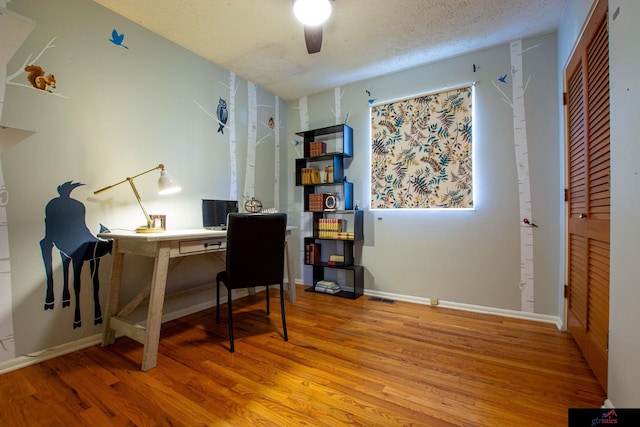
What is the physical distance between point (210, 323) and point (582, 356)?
9.21ft

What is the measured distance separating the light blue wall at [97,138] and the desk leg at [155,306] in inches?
27.8

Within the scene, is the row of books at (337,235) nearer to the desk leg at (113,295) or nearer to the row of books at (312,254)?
the row of books at (312,254)

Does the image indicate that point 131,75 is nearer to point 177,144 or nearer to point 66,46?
point 66,46

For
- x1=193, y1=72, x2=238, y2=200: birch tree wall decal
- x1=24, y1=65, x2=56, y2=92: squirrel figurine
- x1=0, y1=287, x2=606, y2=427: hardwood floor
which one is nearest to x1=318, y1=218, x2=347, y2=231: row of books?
x1=193, y1=72, x2=238, y2=200: birch tree wall decal

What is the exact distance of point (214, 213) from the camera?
2.75 m

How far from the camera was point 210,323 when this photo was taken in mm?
2465

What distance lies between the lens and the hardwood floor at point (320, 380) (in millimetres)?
1316

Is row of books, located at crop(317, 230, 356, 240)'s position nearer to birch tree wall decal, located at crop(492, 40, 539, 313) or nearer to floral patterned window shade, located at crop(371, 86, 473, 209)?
floral patterned window shade, located at crop(371, 86, 473, 209)

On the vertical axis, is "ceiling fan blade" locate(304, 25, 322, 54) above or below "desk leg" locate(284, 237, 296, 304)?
above

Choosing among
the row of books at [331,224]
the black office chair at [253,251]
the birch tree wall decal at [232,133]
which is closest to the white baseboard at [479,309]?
the row of books at [331,224]

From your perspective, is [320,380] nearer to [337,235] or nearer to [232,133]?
[337,235]

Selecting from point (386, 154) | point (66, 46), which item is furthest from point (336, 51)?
point (66, 46)

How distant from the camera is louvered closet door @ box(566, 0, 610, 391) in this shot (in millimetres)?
1477

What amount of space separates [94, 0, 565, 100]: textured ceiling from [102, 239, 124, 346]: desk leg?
1.92 m
